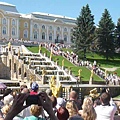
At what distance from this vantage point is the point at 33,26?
73.7 metres

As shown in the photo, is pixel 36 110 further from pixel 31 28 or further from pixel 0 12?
pixel 31 28

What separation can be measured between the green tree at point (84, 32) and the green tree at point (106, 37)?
1237mm

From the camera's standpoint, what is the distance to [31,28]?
7319cm

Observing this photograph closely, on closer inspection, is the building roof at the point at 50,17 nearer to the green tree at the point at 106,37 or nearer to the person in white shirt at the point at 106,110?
the green tree at the point at 106,37

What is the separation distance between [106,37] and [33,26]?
93.8ft

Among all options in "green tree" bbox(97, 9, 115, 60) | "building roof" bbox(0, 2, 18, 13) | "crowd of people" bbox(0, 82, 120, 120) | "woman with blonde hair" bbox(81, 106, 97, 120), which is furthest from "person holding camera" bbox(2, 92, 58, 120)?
"building roof" bbox(0, 2, 18, 13)

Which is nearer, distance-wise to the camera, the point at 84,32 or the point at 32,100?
the point at 32,100

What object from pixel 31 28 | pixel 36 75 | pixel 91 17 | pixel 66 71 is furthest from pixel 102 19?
pixel 31 28

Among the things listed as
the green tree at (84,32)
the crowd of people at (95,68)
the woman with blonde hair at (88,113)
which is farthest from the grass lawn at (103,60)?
the woman with blonde hair at (88,113)

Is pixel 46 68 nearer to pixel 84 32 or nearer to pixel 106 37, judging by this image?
pixel 84 32

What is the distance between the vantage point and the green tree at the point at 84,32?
46219 mm

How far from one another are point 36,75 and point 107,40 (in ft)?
64.7

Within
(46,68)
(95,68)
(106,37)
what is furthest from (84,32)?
(46,68)

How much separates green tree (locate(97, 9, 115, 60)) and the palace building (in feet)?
81.8
